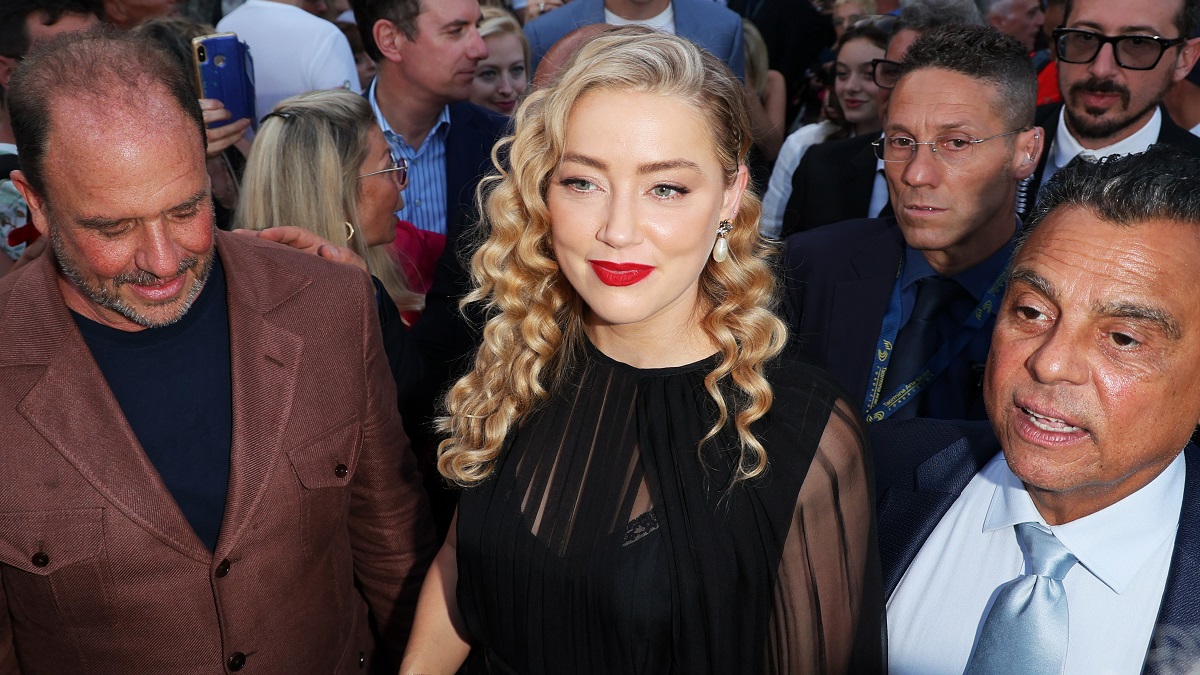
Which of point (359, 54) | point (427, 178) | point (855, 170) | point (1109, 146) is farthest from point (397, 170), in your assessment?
point (359, 54)

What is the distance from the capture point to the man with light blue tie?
6.77 ft

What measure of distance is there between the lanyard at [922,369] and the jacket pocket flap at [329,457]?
1.54m

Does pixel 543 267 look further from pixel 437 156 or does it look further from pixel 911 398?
pixel 437 156

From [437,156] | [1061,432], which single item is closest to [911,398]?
[1061,432]

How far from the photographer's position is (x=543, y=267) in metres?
2.64

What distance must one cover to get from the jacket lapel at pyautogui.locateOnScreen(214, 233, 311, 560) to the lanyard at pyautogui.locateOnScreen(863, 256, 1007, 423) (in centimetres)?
173

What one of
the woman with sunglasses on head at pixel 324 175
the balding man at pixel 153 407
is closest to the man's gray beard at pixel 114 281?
the balding man at pixel 153 407

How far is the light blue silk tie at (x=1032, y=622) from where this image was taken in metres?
2.06

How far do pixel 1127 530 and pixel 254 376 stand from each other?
2.00 meters

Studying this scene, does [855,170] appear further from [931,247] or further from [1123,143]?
[931,247]

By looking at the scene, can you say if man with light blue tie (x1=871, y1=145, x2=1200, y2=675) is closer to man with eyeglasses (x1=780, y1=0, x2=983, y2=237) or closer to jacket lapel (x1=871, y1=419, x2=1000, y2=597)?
jacket lapel (x1=871, y1=419, x2=1000, y2=597)

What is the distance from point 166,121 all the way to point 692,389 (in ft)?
4.46

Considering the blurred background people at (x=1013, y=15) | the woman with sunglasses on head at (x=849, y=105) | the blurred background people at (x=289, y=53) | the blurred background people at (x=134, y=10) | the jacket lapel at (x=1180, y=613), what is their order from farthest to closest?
the blurred background people at (x=1013, y=15) < the woman with sunglasses on head at (x=849, y=105) < the blurred background people at (x=134, y=10) < the blurred background people at (x=289, y=53) < the jacket lapel at (x=1180, y=613)

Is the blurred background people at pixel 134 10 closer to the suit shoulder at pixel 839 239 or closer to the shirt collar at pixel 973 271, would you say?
the suit shoulder at pixel 839 239
